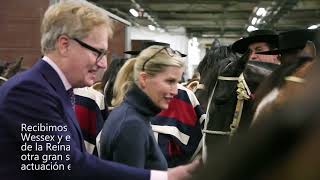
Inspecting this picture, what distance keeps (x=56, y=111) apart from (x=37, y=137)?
0.13 meters

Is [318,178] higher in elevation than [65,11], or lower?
lower

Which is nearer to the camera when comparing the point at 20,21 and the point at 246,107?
the point at 246,107

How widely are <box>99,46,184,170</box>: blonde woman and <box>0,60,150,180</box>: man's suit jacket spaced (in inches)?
17.0

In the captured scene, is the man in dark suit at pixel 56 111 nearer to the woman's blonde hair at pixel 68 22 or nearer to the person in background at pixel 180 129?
the woman's blonde hair at pixel 68 22

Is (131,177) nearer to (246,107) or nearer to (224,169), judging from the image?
(224,169)

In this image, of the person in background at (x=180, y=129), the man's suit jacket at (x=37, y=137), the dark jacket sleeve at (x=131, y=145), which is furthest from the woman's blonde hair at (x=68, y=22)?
the person in background at (x=180, y=129)

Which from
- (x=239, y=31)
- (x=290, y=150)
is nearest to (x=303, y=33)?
(x=290, y=150)

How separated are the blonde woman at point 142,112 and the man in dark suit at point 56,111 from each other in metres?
0.36

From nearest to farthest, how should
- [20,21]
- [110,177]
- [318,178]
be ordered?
[318,178], [110,177], [20,21]

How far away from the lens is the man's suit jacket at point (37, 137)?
5.67 feet

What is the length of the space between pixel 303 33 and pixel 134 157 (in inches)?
52.7

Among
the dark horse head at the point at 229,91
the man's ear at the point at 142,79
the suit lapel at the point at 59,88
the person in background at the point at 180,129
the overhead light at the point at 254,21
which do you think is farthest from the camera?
the overhead light at the point at 254,21

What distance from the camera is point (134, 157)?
2.23 m

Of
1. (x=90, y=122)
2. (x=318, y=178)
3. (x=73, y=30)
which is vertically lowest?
(x=90, y=122)
